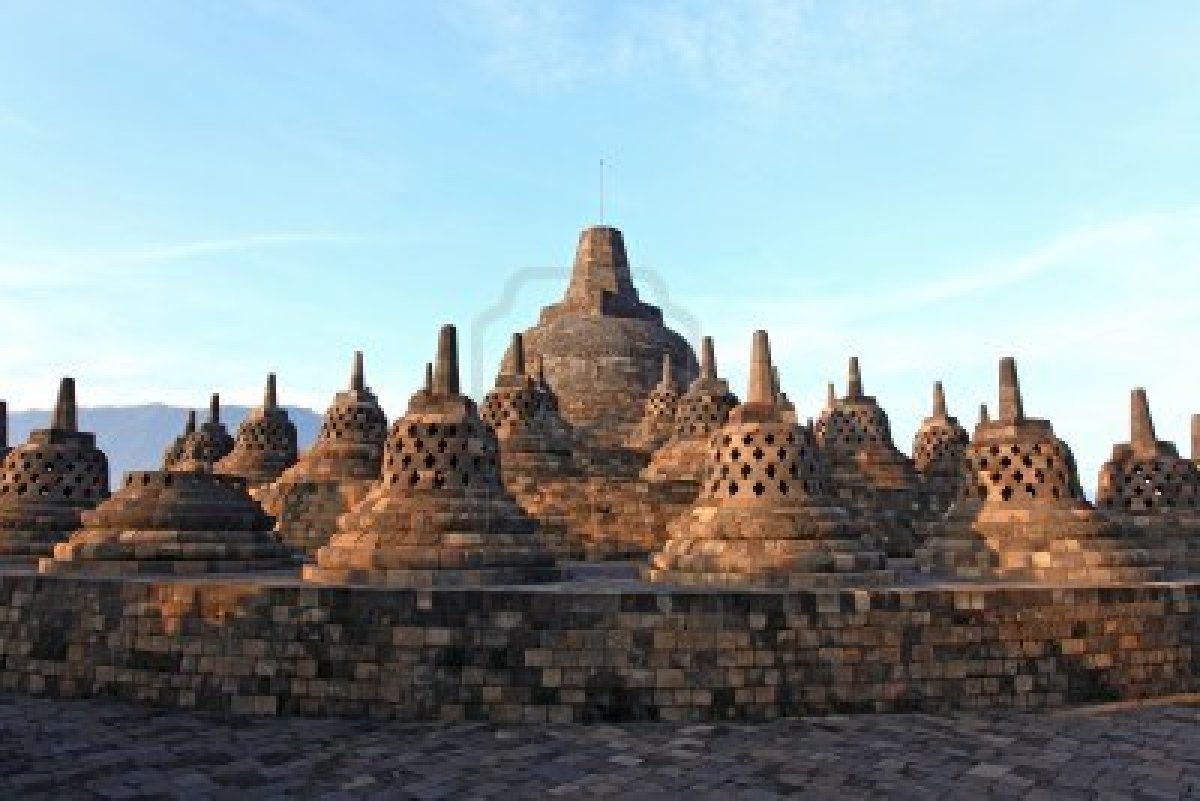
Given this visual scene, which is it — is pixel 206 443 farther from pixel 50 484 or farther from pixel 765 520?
pixel 765 520

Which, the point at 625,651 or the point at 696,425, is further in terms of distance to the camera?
the point at 696,425

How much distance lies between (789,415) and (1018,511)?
14.0 feet

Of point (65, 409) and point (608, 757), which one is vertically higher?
point (65, 409)

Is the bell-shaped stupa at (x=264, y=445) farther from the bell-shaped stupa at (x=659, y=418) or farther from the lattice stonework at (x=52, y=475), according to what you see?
the bell-shaped stupa at (x=659, y=418)

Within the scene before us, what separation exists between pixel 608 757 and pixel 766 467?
6050 millimetres

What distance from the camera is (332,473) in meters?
23.9

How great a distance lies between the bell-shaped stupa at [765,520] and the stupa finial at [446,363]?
442 centimetres

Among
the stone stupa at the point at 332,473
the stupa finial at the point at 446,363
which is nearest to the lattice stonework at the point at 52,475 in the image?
the stone stupa at the point at 332,473

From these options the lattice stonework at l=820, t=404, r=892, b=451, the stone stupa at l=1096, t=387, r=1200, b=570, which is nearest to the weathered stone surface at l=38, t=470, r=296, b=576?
the lattice stonework at l=820, t=404, r=892, b=451

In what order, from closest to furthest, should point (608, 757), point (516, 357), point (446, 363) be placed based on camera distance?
1. point (608, 757)
2. point (446, 363)
3. point (516, 357)

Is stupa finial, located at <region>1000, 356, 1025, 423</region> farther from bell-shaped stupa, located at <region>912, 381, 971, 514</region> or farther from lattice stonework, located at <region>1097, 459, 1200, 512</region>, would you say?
bell-shaped stupa, located at <region>912, 381, 971, 514</region>

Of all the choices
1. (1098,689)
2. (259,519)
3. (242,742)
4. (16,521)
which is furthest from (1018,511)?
(16,521)

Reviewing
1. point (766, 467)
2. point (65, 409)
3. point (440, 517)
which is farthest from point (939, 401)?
point (65, 409)

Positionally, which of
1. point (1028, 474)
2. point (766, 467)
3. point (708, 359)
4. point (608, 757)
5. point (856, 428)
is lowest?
point (608, 757)
